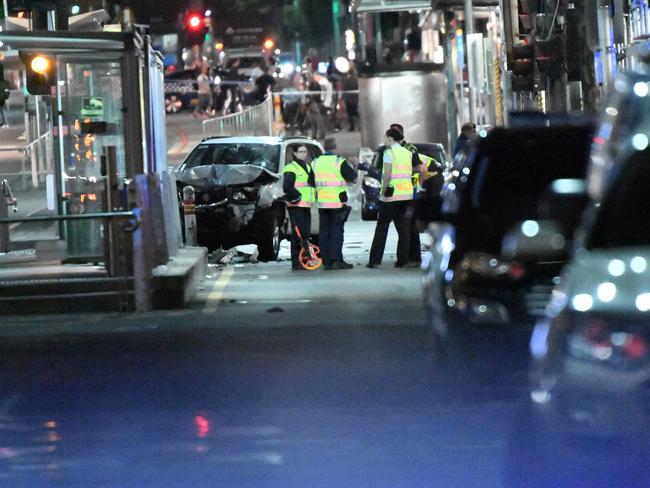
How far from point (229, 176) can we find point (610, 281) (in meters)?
15.6

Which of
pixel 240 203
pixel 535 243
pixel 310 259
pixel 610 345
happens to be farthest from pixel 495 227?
pixel 240 203

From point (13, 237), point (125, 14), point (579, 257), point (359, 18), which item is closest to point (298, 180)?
point (125, 14)

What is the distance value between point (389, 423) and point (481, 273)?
3.64 feet

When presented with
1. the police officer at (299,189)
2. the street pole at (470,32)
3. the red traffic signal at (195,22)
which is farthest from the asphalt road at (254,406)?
the red traffic signal at (195,22)

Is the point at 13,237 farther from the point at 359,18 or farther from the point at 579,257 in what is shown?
the point at 359,18

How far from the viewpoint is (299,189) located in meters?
19.5

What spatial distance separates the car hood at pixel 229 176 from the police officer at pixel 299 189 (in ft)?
5.34

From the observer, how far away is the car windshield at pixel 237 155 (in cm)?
2241

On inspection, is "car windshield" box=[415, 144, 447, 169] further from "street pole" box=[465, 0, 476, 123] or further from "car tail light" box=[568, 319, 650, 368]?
"car tail light" box=[568, 319, 650, 368]

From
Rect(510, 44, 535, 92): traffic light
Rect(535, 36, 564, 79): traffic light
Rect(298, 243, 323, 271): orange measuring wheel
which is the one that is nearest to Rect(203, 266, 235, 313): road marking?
Rect(298, 243, 323, 271): orange measuring wheel

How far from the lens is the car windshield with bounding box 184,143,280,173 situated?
22.4 metres

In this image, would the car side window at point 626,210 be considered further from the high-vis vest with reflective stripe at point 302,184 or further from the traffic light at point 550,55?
the traffic light at point 550,55

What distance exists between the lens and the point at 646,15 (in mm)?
19734

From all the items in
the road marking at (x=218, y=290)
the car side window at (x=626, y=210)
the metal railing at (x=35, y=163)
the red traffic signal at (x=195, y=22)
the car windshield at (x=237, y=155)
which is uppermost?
the red traffic signal at (x=195, y=22)
